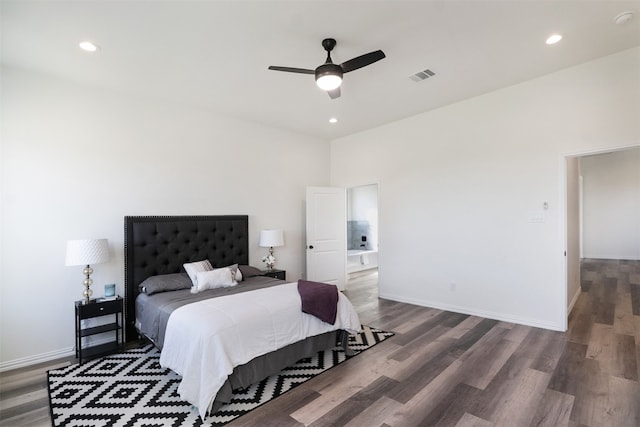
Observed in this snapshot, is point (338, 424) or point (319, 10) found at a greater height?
point (319, 10)

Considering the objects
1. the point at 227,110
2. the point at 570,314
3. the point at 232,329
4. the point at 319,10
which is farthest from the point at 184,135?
the point at 570,314

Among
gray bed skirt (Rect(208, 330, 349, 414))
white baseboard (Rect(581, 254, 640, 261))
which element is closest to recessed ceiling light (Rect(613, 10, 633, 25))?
gray bed skirt (Rect(208, 330, 349, 414))

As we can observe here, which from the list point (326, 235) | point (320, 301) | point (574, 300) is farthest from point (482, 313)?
point (326, 235)

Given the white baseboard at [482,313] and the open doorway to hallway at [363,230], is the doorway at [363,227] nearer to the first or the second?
the open doorway to hallway at [363,230]

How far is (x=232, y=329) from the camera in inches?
91.4

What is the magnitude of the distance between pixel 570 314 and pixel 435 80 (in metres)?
3.71

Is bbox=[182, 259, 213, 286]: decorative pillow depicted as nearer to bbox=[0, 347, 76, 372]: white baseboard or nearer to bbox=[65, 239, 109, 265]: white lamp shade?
bbox=[65, 239, 109, 265]: white lamp shade

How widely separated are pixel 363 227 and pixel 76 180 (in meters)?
7.05

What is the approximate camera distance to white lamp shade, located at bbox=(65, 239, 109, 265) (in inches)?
121

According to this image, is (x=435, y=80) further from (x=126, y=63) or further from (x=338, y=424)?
(x=338, y=424)

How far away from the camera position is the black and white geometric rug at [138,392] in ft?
7.13

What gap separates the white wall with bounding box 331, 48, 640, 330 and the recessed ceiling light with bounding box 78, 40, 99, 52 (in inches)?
164

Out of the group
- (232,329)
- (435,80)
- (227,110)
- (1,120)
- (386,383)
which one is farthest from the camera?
(227,110)

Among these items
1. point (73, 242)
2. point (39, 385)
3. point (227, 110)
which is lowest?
point (39, 385)
